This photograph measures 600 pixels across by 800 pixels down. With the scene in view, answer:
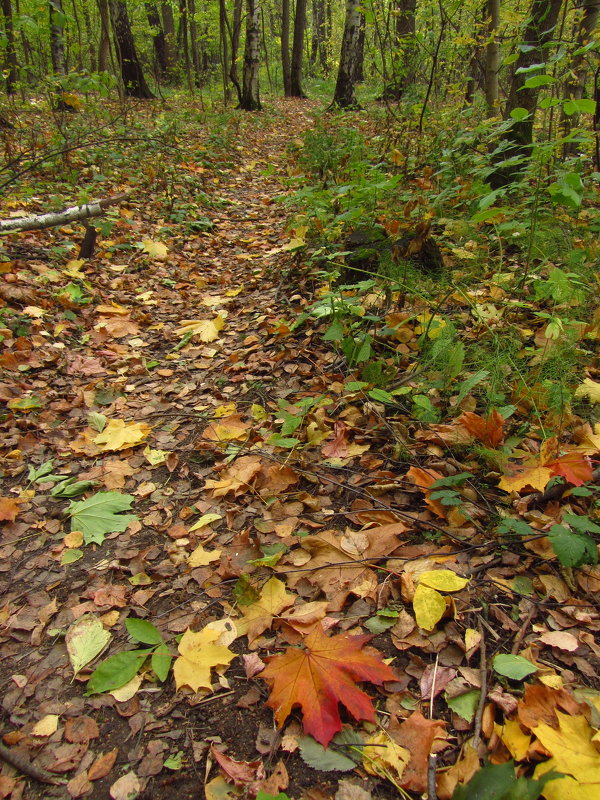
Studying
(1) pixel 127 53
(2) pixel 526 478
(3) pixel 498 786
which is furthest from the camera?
(1) pixel 127 53

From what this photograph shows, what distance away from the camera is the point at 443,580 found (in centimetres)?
163

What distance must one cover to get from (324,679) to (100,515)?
4.60 ft

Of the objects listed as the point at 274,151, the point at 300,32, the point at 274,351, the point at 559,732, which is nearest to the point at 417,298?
the point at 274,351

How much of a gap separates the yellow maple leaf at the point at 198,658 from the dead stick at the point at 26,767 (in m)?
0.39

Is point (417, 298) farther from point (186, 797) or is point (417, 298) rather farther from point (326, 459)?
point (186, 797)

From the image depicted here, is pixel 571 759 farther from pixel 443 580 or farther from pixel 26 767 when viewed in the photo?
pixel 26 767

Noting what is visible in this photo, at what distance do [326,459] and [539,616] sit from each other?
44.2 inches

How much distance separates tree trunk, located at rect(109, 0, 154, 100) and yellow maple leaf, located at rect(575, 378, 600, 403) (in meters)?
11.6

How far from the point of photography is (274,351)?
11.2 ft

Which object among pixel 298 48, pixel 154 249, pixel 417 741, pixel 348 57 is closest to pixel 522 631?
pixel 417 741

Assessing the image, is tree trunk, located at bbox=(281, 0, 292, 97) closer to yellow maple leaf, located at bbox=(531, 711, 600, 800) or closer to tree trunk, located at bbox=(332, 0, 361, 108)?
tree trunk, located at bbox=(332, 0, 361, 108)

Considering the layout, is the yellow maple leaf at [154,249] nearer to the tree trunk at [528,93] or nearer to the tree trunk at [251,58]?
the tree trunk at [528,93]

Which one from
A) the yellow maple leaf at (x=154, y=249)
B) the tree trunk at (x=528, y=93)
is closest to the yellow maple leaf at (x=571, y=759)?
the tree trunk at (x=528, y=93)

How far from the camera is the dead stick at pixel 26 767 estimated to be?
4.37ft
